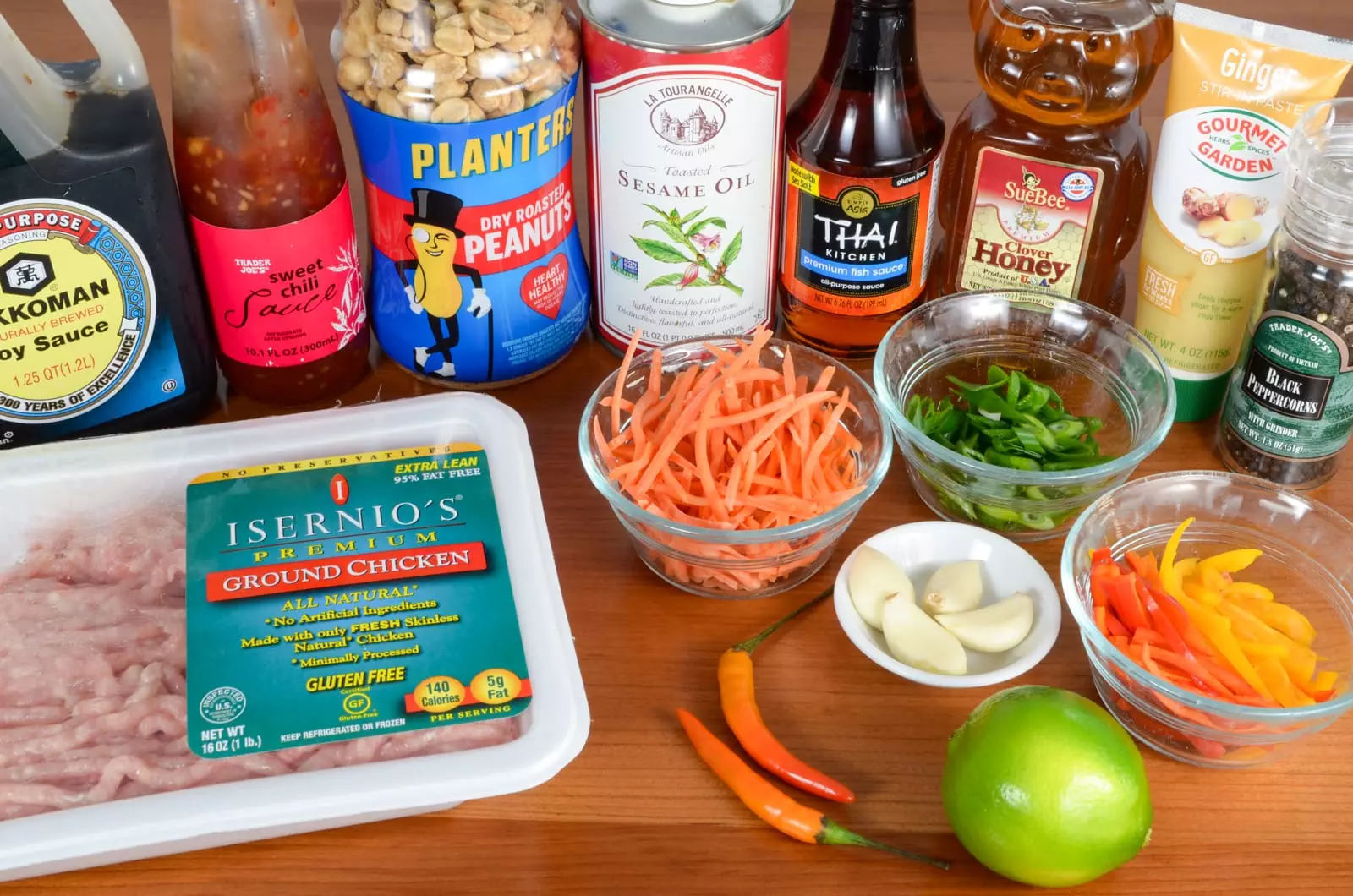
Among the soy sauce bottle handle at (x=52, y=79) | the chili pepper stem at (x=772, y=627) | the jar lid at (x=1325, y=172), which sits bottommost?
the chili pepper stem at (x=772, y=627)

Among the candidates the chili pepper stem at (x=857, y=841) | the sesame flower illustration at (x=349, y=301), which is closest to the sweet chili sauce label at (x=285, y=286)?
the sesame flower illustration at (x=349, y=301)

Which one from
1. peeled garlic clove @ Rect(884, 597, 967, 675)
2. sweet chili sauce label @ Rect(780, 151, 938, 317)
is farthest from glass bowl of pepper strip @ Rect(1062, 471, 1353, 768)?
sweet chili sauce label @ Rect(780, 151, 938, 317)

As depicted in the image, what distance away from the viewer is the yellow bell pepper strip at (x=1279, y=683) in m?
0.97

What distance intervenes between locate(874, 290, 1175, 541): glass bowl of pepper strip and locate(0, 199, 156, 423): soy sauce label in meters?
0.65

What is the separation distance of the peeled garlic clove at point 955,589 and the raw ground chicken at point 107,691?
0.35 metres

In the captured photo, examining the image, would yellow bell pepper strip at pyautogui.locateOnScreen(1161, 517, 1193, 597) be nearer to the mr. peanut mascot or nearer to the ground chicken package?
the ground chicken package

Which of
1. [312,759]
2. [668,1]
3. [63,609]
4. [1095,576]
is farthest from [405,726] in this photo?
[668,1]

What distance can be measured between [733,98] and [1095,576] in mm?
506

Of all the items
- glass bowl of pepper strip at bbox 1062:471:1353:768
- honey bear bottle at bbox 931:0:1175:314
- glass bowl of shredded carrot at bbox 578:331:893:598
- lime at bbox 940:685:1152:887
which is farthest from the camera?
honey bear bottle at bbox 931:0:1175:314

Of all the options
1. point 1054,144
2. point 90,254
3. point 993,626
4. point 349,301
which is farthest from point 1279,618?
point 90,254

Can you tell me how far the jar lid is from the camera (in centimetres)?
106

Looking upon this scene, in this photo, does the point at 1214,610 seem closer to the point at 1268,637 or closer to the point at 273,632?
the point at 1268,637

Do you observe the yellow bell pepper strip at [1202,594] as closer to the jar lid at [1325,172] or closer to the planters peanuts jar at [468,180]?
the jar lid at [1325,172]

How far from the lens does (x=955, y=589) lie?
1091 mm
